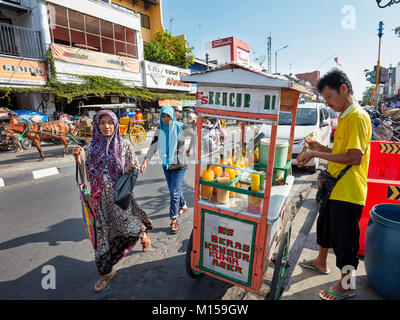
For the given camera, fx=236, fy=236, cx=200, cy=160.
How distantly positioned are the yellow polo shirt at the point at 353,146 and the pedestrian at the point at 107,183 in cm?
201

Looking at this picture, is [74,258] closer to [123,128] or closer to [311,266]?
[311,266]

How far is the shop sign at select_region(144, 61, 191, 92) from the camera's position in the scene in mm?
16705

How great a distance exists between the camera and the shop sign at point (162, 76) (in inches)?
658

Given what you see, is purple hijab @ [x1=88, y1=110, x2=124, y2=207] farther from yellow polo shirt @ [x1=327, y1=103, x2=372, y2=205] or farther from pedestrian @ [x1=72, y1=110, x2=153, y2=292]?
yellow polo shirt @ [x1=327, y1=103, x2=372, y2=205]

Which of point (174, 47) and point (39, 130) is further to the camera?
point (174, 47)

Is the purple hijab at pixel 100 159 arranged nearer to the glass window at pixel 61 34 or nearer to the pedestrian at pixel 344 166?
the pedestrian at pixel 344 166

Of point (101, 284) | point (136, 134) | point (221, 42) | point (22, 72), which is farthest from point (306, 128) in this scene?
point (221, 42)

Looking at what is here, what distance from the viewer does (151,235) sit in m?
3.48

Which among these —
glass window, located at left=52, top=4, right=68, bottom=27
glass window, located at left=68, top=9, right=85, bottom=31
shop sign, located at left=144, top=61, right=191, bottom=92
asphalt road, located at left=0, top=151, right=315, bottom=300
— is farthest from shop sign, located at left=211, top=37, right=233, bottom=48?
asphalt road, located at left=0, top=151, right=315, bottom=300

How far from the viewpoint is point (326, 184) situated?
2.21 m

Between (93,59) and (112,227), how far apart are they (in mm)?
13482

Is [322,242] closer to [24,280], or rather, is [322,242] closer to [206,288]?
[206,288]

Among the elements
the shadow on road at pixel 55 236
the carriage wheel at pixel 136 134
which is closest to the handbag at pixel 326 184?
the shadow on road at pixel 55 236
